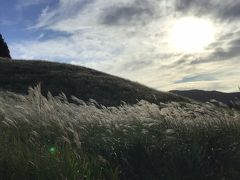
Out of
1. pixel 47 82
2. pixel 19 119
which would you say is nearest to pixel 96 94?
pixel 47 82

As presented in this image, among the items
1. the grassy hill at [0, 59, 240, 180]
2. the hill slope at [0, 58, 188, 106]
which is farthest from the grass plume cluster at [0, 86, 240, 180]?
the hill slope at [0, 58, 188, 106]

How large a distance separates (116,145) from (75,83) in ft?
90.2

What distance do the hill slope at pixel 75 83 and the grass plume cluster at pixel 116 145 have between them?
21.1 m

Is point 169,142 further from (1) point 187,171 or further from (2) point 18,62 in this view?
(2) point 18,62

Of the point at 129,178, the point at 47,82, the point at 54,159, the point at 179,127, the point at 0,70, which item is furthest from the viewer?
the point at 0,70

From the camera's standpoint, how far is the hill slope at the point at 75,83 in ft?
109

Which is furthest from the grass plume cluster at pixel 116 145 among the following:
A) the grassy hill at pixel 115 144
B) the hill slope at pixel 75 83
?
the hill slope at pixel 75 83

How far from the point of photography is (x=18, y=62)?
1688 inches

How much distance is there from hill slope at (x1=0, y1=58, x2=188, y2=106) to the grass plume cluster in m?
21.1

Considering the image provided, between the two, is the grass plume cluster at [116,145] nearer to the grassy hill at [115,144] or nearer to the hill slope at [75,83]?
the grassy hill at [115,144]

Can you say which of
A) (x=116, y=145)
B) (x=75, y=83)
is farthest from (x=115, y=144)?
(x=75, y=83)

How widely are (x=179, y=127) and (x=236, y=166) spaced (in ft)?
4.60

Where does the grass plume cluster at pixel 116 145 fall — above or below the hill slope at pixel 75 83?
below

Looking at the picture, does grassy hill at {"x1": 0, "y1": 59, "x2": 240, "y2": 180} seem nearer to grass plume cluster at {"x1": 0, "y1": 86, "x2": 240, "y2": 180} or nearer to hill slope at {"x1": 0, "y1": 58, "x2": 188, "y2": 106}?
grass plume cluster at {"x1": 0, "y1": 86, "x2": 240, "y2": 180}
